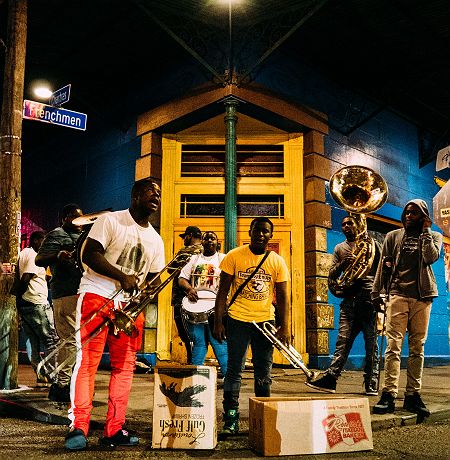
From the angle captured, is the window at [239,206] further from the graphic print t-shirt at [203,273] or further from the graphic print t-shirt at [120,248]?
the graphic print t-shirt at [120,248]

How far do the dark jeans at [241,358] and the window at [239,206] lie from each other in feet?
18.9

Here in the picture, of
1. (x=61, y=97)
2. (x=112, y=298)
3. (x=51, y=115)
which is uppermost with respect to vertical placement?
(x=61, y=97)

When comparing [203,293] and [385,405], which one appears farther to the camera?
[203,293]

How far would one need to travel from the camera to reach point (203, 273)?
7027 millimetres

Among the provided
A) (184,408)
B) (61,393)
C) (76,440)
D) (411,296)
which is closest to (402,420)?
(411,296)

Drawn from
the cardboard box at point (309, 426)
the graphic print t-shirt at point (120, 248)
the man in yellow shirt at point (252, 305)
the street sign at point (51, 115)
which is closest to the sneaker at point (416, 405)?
the cardboard box at point (309, 426)

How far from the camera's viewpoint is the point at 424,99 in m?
12.4

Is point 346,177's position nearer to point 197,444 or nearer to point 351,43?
point 351,43

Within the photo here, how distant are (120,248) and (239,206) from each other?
6.38 m

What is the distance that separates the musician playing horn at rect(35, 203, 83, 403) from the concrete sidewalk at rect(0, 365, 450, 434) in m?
0.25

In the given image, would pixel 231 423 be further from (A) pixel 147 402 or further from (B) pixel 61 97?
(B) pixel 61 97

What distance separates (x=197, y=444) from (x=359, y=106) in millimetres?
9193

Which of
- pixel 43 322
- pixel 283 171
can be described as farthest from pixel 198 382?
pixel 283 171

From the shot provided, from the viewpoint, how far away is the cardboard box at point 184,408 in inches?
165
